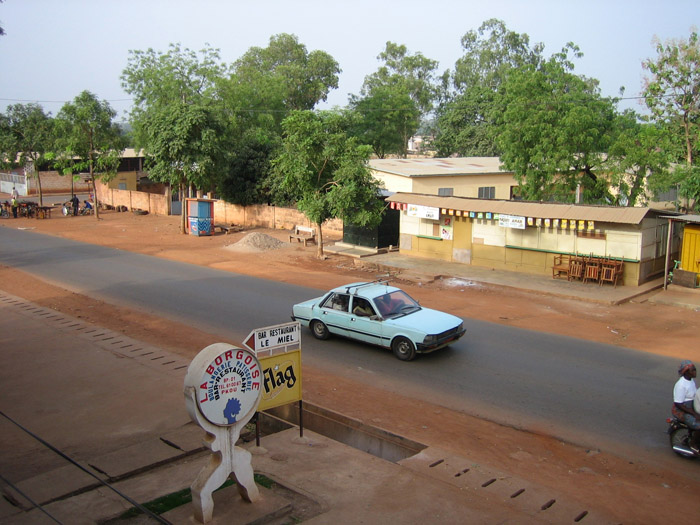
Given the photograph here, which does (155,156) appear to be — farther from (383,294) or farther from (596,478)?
(596,478)

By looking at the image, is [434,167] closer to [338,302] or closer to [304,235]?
[304,235]

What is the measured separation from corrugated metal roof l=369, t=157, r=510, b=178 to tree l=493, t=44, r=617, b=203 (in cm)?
→ 452

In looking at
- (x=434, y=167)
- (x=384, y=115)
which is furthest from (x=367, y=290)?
(x=384, y=115)

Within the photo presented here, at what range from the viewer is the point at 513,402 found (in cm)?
1075

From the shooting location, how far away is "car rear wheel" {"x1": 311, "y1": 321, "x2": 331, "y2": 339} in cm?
1447

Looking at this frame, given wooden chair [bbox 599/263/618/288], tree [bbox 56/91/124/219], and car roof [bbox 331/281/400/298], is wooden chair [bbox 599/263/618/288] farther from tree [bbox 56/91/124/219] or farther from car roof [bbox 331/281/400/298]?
tree [bbox 56/91/124/219]

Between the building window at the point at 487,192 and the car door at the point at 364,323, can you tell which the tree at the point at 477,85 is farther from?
the car door at the point at 364,323

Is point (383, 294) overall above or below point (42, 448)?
above

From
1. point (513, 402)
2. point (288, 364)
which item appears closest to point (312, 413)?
point (288, 364)

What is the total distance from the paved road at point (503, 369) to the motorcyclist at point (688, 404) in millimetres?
518

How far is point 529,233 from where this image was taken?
22.7 m

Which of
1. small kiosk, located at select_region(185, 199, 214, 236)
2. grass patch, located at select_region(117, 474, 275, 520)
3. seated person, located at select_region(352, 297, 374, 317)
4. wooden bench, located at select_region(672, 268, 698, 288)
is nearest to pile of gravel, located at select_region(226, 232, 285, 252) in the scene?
small kiosk, located at select_region(185, 199, 214, 236)

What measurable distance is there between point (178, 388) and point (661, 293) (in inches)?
613

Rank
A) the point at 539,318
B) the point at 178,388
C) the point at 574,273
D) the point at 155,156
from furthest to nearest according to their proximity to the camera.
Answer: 1. the point at 155,156
2. the point at 574,273
3. the point at 539,318
4. the point at 178,388
